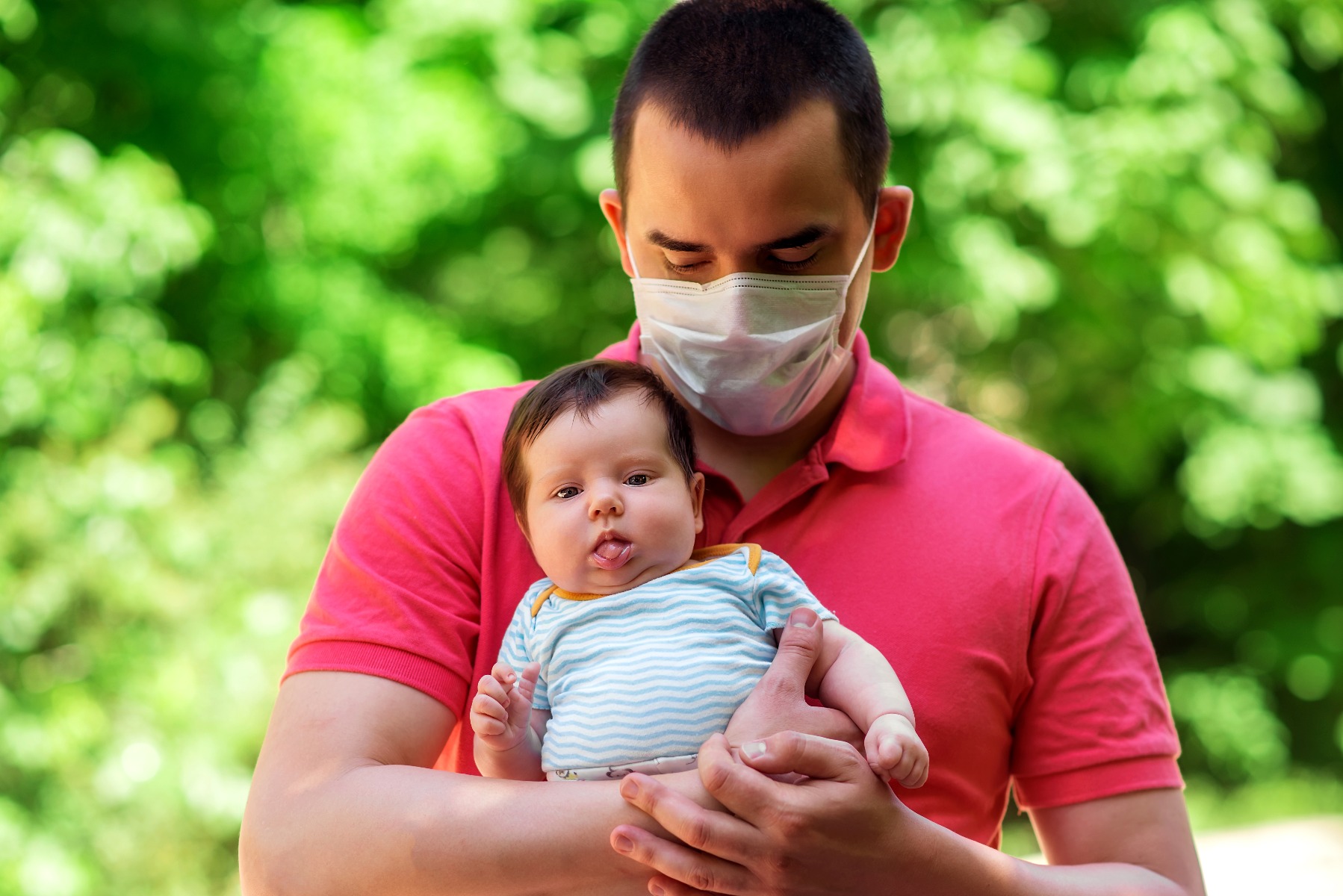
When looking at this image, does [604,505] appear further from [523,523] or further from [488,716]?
[488,716]

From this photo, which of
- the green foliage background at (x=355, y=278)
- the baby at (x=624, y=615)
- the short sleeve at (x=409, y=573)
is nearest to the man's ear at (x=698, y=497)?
the baby at (x=624, y=615)

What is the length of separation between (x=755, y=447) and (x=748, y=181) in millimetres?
520

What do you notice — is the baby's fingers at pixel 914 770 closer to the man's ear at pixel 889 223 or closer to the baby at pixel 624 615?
the baby at pixel 624 615

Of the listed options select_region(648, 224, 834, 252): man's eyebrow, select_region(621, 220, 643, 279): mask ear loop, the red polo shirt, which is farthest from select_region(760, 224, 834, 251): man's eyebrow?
the red polo shirt

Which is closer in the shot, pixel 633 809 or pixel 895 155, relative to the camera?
pixel 633 809

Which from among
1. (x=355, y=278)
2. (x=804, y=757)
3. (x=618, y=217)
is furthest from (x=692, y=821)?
(x=355, y=278)

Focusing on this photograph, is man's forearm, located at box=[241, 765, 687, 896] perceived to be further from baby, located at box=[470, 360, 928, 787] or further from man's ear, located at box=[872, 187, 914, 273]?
man's ear, located at box=[872, 187, 914, 273]

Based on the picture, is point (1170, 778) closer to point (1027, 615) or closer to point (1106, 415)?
point (1027, 615)

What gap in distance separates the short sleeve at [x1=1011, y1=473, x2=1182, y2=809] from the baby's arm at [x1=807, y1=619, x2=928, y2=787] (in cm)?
30

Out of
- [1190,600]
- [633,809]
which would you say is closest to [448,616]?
[633,809]

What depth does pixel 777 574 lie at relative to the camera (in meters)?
1.98

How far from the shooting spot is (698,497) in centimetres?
211

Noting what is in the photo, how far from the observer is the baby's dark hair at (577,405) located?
2.01m

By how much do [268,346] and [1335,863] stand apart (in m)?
5.78
